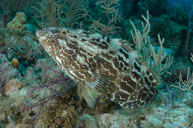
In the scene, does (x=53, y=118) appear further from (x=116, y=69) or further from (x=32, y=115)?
(x=116, y=69)

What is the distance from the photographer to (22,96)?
10.7 ft

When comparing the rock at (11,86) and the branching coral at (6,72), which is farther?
the branching coral at (6,72)

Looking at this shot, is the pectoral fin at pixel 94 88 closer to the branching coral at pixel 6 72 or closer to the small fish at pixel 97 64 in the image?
the small fish at pixel 97 64

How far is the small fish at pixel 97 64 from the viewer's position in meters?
2.93

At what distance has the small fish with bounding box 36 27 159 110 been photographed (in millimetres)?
2930

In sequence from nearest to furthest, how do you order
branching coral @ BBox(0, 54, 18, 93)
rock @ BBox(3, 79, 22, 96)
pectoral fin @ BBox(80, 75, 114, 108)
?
pectoral fin @ BBox(80, 75, 114, 108), rock @ BBox(3, 79, 22, 96), branching coral @ BBox(0, 54, 18, 93)

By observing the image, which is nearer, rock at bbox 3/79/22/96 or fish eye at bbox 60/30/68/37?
fish eye at bbox 60/30/68/37

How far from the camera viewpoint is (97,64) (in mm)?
3014

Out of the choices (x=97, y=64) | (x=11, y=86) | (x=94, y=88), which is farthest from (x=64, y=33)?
(x=11, y=86)

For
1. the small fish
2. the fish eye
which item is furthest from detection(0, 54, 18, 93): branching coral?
the fish eye

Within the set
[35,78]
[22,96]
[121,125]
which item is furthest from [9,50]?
[121,125]

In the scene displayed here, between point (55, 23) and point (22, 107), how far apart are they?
3481 millimetres

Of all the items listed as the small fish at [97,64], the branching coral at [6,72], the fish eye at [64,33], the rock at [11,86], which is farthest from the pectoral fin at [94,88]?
the branching coral at [6,72]

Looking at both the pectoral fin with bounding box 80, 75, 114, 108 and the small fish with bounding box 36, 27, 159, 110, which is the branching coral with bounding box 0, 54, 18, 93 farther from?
the pectoral fin with bounding box 80, 75, 114, 108
